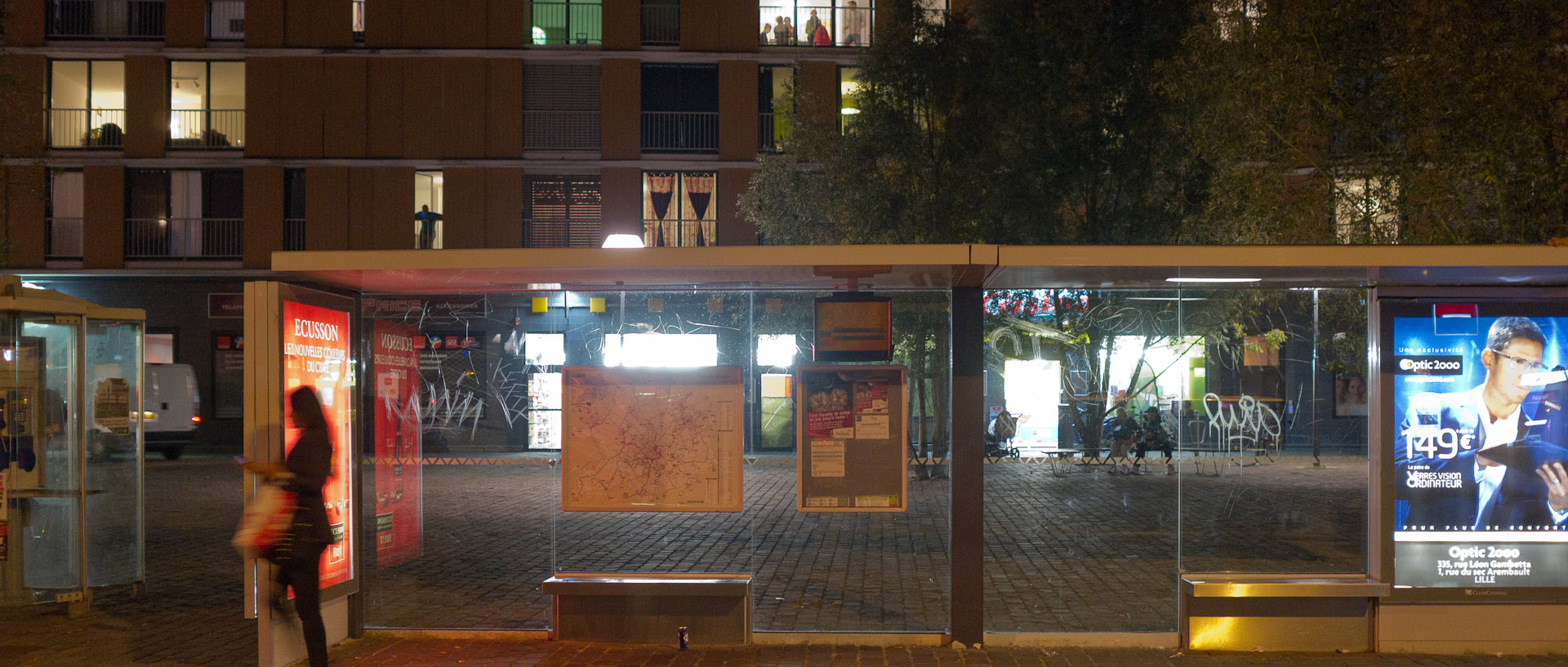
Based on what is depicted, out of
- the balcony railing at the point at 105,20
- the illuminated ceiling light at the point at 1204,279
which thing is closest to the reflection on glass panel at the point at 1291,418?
the illuminated ceiling light at the point at 1204,279

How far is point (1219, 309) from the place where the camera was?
8273 mm

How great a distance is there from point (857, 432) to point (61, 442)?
263 inches

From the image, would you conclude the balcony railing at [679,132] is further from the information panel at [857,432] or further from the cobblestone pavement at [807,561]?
the information panel at [857,432]

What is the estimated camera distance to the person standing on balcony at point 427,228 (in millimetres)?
28516

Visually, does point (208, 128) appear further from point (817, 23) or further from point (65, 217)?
point (817, 23)

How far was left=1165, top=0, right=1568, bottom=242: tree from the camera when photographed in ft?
33.6

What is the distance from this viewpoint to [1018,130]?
55.1ft

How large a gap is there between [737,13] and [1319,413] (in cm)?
2405

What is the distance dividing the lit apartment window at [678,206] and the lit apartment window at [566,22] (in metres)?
4.63

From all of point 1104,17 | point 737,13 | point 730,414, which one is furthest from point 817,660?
point 737,13

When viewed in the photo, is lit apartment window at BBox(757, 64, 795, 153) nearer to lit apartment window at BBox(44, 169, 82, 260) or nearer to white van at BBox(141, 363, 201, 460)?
white van at BBox(141, 363, 201, 460)

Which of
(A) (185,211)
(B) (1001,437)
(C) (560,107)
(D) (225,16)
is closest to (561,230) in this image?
(C) (560,107)

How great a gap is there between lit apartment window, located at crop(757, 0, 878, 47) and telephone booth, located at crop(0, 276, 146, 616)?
902 inches

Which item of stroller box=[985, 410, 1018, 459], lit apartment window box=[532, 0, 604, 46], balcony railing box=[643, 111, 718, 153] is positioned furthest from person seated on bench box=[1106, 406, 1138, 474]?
lit apartment window box=[532, 0, 604, 46]
